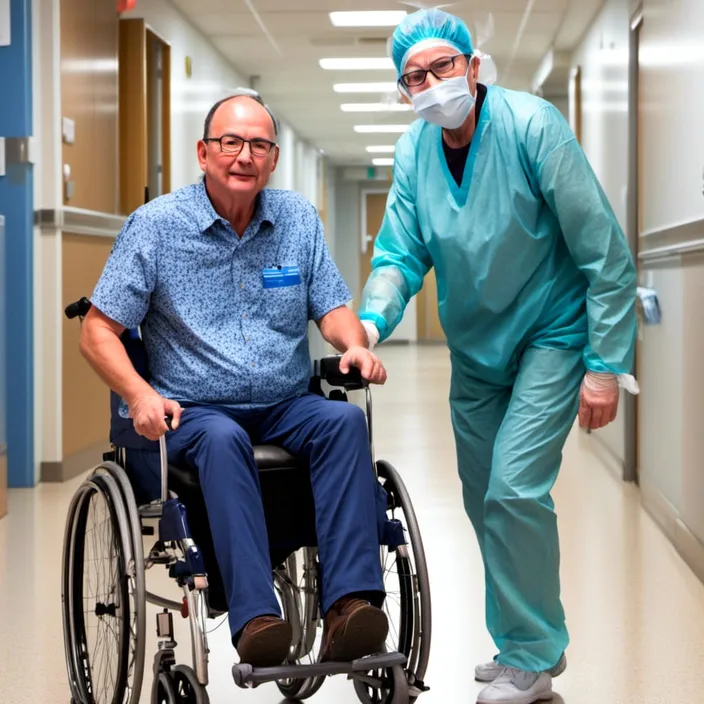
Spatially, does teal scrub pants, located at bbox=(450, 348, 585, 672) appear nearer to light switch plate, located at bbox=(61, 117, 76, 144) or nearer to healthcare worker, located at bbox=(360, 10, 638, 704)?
healthcare worker, located at bbox=(360, 10, 638, 704)

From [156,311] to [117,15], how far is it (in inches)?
180

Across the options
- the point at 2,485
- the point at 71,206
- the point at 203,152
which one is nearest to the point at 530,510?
the point at 203,152

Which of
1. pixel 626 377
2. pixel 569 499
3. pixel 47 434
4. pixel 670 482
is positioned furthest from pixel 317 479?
pixel 47 434

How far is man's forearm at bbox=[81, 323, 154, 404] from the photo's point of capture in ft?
6.92

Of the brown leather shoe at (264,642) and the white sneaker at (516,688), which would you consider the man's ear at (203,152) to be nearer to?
the brown leather shoe at (264,642)

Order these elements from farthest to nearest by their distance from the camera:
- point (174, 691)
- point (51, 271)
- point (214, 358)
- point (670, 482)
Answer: point (51, 271) < point (670, 482) < point (214, 358) < point (174, 691)

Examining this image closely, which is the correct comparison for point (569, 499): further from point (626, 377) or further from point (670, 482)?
point (626, 377)

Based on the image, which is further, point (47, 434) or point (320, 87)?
point (320, 87)

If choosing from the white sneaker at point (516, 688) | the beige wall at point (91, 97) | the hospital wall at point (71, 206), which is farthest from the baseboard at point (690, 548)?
the beige wall at point (91, 97)

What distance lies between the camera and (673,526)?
416 cm

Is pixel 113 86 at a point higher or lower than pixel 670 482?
higher

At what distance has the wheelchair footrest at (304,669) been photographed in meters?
1.87

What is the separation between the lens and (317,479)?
81.9 inches

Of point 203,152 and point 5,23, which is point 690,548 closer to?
point 203,152
